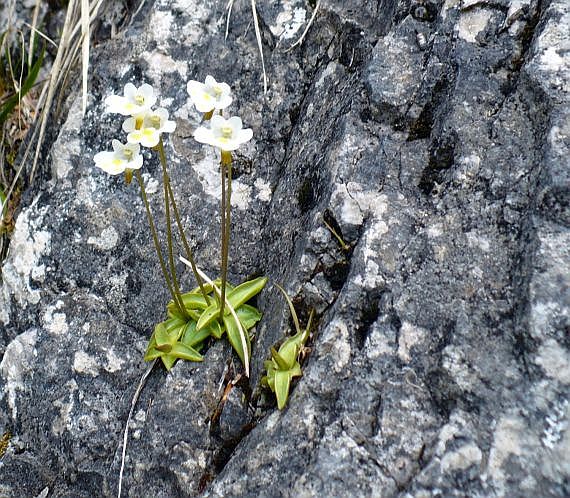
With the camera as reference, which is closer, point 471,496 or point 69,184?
point 471,496

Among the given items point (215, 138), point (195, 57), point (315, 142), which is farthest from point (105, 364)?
point (195, 57)

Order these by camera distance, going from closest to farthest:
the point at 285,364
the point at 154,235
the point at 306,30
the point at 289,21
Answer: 1. the point at 285,364
2. the point at 154,235
3. the point at 306,30
4. the point at 289,21

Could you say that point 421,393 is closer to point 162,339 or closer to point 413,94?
point 162,339

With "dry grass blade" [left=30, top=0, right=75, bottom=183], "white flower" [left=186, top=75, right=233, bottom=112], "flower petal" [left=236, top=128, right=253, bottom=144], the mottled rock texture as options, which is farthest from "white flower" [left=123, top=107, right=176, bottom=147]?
"dry grass blade" [left=30, top=0, right=75, bottom=183]

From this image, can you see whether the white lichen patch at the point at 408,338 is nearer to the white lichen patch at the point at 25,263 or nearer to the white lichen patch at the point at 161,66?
the white lichen patch at the point at 25,263

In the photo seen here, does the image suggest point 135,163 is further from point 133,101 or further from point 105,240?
point 105,240

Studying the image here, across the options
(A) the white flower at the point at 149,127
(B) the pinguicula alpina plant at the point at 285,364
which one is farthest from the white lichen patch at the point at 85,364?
(A) the white flower at the point at 149,127

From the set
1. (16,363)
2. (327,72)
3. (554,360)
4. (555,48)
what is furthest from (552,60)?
(16,363)
